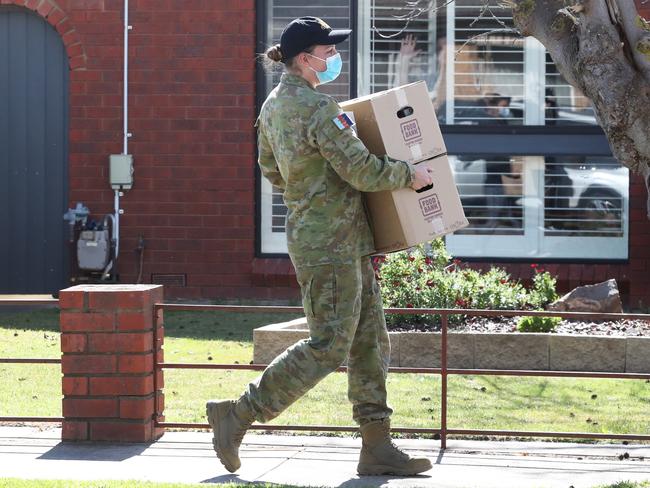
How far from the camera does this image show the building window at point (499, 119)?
50.9 feet

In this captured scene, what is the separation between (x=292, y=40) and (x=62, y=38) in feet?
32.7

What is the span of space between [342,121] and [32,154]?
34.7 feet

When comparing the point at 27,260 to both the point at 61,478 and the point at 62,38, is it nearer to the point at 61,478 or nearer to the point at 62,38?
the point at 62,38

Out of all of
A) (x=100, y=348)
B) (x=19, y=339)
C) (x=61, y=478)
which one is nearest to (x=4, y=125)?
(x=19, y=339)

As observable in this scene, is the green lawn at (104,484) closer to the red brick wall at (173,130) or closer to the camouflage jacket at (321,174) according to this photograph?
the camouflage jacket at (321,174)

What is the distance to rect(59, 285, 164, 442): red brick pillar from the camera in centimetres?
733

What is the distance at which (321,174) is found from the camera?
6219 mm

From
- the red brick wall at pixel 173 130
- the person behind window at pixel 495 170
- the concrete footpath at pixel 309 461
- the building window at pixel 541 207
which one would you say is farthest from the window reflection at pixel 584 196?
the concrete footpath at pixel 309 461

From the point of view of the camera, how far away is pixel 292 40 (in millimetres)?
6293

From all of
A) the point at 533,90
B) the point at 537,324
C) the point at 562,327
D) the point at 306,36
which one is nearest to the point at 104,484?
the point at 306,36

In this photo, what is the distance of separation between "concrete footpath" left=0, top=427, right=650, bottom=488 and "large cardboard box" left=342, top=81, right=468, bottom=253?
129 centimetres

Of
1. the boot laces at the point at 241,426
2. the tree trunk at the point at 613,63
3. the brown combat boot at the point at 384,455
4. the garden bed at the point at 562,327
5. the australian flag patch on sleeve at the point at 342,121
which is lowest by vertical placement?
the brown combat boot at the point at 384,455

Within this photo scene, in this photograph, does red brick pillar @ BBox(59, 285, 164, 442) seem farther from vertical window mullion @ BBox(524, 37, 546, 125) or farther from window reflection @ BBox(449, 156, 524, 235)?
vertical window mullion @ BBox(524, 37, 546, 125)

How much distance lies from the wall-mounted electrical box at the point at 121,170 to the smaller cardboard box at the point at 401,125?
30.6 feet
